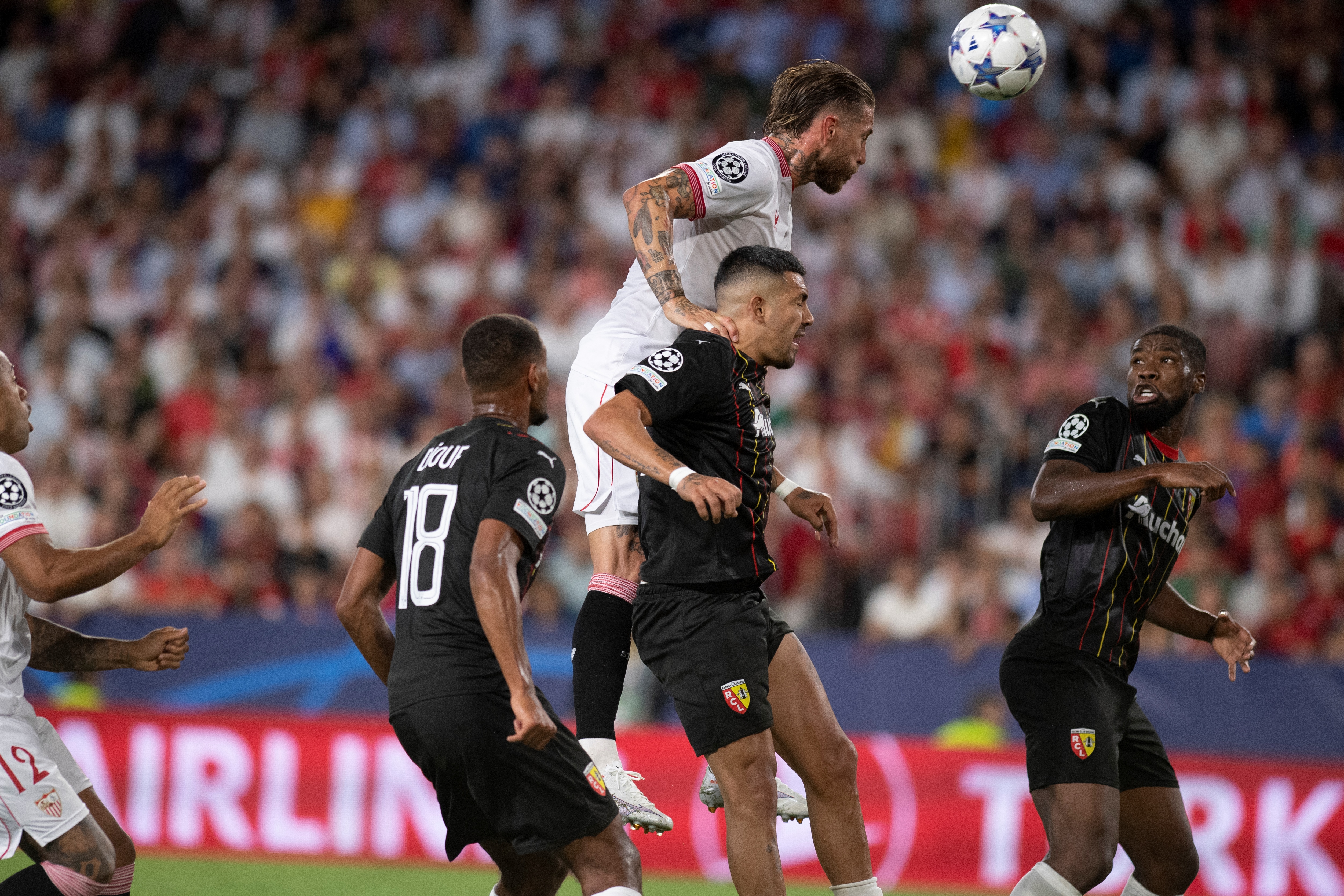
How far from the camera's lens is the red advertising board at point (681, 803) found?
9.74 metres

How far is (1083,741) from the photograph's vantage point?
5.89m

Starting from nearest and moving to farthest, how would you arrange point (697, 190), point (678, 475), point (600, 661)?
point (678, 475), point (697, 190), point (600, 661)

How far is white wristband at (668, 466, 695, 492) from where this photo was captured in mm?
4855

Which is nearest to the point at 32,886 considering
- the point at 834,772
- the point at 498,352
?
the point at 498,352

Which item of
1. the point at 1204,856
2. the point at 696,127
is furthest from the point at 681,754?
the point at 696,127

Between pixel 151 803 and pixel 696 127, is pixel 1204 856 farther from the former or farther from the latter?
pixel 696 127

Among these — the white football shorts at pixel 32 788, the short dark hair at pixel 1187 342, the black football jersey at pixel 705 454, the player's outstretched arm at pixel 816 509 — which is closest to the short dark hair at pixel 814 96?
the black football jersey at pixel 705 454

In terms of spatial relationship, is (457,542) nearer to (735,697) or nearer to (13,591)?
(735,697)

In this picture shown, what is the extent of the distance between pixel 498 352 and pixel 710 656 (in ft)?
4.48

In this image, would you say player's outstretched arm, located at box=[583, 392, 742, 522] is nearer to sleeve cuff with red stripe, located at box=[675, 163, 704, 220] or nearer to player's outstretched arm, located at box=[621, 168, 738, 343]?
player's outstretched arm, located at box=[621, 168, 738, 343]

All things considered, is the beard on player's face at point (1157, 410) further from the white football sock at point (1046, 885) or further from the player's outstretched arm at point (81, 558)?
the player's outstretched arm at point (81, 558)

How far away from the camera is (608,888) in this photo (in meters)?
5.14

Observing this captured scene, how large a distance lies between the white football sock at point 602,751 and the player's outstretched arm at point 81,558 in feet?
5.75

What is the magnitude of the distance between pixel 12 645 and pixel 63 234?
38.8ft
